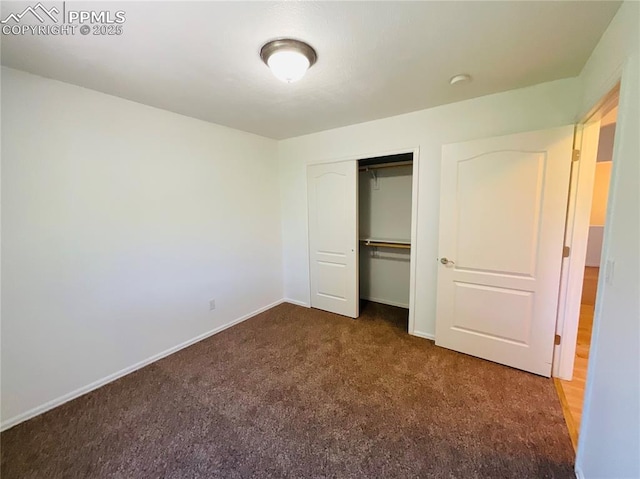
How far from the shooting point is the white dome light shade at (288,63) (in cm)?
157

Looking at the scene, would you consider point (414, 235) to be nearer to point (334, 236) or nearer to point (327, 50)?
point (334, 236)

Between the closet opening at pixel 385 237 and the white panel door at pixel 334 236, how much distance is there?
462 mm

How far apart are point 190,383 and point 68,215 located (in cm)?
161

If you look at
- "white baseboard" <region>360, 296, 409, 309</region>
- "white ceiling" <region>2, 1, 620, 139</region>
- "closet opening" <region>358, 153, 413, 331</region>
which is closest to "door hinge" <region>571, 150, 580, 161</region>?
"white ceiling" <region>2, 1, 620, 139</region>

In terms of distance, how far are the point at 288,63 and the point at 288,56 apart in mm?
35

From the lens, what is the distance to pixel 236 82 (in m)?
2.01

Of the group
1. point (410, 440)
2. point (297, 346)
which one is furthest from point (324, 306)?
point (410, 440)

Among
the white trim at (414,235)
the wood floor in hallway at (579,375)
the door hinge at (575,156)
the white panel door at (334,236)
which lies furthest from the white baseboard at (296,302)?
the door hinge at (575,156)

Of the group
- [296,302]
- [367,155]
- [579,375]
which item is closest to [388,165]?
[367,155]

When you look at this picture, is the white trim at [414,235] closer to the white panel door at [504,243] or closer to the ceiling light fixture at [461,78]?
the white panel door at [504,243]

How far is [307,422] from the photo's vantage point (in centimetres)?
181

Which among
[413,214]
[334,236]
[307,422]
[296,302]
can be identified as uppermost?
[413,214]

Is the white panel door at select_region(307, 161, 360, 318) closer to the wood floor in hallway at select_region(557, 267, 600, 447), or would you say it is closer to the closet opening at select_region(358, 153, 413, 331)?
the closet opening at select_region(358, 153, 413, 331)

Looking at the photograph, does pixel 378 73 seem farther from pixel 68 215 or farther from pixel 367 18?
pixel 68 215
